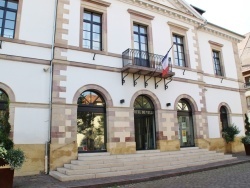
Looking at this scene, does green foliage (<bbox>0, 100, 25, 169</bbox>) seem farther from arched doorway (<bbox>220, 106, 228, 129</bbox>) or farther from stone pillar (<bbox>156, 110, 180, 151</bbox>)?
arched doorway (<bbox>220, 106, 228, 129</bbox>)

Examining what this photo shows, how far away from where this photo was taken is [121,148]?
11.2m

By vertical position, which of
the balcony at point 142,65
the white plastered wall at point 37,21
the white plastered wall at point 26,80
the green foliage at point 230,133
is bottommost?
the green foliage at point 230,133

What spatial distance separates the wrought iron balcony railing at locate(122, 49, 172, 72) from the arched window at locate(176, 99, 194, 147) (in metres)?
2.83

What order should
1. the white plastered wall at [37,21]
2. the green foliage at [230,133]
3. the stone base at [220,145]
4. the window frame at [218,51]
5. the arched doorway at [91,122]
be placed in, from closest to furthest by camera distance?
the white plastered wall at [37,21], the arched doorway at [91,122], the stone base at [220,145], the green foliage at [230,133], the window frame at [218,51]

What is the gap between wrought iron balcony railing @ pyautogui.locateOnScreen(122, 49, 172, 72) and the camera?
481 inches

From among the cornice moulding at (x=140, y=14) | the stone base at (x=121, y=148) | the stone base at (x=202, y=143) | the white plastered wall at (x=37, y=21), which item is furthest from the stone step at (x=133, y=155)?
the cornice moulding at (x=140, y=14)

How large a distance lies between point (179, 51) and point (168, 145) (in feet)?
19.6

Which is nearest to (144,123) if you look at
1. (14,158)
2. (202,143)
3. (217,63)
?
(202,143)

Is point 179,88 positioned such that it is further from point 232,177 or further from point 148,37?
point 232,177

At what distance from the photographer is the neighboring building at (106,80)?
32.1 feet

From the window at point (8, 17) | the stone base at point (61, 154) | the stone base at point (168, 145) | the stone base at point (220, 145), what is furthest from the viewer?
the stone base at point (220, 145)

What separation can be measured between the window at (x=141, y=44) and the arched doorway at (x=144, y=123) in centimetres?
187

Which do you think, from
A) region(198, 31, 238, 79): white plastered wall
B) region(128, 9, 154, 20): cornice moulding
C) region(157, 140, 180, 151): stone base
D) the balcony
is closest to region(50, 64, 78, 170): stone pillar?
the balcony

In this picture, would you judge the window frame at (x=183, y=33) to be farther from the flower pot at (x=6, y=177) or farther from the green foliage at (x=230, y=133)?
the flower pot at (x=6, y=177)
